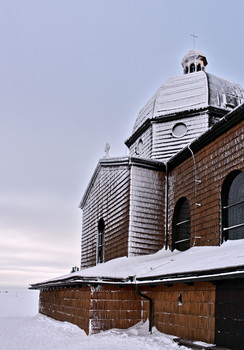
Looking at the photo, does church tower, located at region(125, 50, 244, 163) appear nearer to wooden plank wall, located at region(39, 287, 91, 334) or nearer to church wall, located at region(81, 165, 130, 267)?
church wall, located at region(81, 165, 130, 267)

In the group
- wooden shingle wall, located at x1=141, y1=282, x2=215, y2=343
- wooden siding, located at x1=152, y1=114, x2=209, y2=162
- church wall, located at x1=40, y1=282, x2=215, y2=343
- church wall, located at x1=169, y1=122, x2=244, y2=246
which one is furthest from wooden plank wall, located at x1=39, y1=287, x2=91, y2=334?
wooden siding, located at x1=152, y1=114, x2=209, y2=162

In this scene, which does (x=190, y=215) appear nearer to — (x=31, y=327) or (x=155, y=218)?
(x=155, y=218)

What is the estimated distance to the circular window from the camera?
21.6 meters

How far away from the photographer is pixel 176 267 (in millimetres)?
12414

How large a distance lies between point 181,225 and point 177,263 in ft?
15.3

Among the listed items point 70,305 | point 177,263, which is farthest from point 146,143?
point 177,263

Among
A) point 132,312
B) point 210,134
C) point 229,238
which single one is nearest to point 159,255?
point 132,312

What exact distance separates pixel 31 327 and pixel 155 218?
6826 mm

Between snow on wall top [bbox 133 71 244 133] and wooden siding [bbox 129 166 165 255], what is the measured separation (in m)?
4.78

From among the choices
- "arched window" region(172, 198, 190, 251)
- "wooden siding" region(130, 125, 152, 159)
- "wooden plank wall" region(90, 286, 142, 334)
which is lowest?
"wooden plank wall" region(90, 286, 142, 334)

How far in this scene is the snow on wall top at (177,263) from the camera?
10.7 meters

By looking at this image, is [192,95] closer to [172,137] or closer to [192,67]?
[172,137]

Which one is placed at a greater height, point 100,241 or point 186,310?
point 100,241

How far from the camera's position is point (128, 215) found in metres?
18.0
